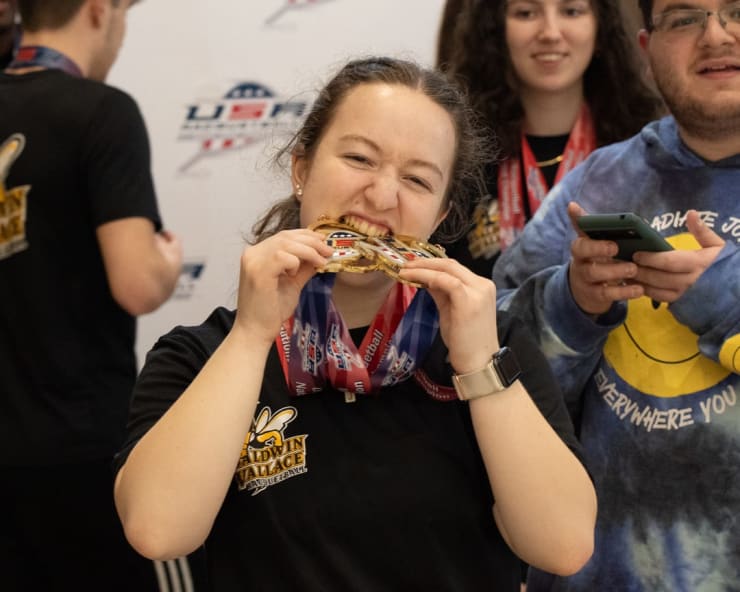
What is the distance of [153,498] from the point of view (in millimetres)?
1362

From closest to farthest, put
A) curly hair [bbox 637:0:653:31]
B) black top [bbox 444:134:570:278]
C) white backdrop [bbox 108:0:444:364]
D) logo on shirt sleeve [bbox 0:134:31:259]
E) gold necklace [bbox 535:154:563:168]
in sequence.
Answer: curly hair [bbox 637:0:653:31] → logo on shirt sleeve [bbox 0:134:31:259] → black top [bbox 444:134:570:278] → gold necklace [bbox 535:154:563:168] → white backdrop [bbox 108:0:444:364]

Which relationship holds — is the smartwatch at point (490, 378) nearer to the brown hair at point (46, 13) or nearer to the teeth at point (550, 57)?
the teeth at point (550, 57)

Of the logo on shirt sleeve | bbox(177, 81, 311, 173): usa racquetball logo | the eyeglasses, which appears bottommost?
bbox(177, 81, 311, 173): usa racquetball logo

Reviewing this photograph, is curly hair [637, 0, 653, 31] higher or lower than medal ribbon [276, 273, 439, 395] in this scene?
higher

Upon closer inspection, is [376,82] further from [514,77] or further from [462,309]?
[514,77]

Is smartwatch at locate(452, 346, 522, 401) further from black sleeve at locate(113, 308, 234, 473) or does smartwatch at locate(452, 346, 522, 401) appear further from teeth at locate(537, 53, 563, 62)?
teeth at locate(537, 53, 563, 62)

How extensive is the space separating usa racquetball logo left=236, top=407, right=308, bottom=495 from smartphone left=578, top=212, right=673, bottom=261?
543mm

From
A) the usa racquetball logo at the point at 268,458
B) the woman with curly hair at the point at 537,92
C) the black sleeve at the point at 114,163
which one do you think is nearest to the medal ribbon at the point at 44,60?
the black sleeve at the point at 114,163

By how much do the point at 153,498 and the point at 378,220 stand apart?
1.70ft

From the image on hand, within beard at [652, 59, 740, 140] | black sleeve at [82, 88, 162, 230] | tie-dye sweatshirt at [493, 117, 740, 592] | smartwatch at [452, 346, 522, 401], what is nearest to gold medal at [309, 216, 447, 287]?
smartwatch at [452, 346, 522, 401]

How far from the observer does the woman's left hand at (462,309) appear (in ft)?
4.68

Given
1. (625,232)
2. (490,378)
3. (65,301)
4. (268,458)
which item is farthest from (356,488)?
(65,301)

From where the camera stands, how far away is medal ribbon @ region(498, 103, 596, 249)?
Answer: 8.17 feet

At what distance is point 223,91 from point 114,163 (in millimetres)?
997
